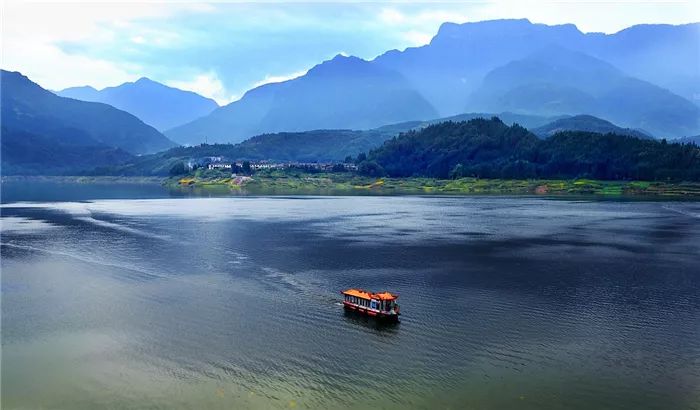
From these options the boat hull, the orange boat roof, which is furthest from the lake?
the orange boat roof

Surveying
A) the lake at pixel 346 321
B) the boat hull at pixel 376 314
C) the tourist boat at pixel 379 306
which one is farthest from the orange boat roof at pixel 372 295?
the lake at pixel 346 321

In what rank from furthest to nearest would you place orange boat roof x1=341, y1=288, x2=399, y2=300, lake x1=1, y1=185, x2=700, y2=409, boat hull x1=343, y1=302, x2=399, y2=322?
orange boat roof x1=341, y1=288, x2=399, y2=300 < boat hull x1=343, y1=302, x2=399, y2=322 < lake x1=1, y1=185, x2=700, y2=409

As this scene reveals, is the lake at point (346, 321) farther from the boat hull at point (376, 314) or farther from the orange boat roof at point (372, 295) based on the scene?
the orange boat roof at point (372, 295)

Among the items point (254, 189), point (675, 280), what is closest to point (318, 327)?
point (675, 280)

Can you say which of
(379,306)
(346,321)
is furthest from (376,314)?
(346,321)

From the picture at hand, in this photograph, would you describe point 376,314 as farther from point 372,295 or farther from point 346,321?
point 346,321

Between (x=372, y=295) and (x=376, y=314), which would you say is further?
(x=372, y=295)

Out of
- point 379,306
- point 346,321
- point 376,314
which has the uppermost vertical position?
point 379,306

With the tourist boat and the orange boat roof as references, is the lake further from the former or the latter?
the orange boat roof
